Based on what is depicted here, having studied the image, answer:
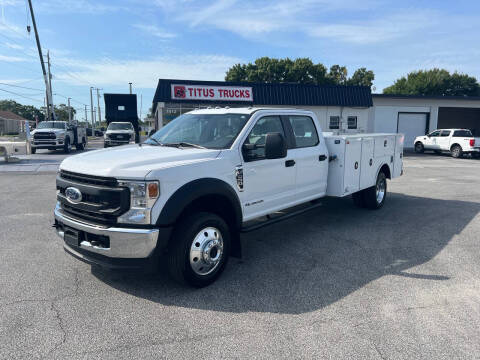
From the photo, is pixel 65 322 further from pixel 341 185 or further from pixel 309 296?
pixel 341 185

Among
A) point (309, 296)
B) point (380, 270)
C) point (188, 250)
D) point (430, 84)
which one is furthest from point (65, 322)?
point (430, 84)

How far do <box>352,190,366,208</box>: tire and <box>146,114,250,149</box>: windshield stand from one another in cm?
376

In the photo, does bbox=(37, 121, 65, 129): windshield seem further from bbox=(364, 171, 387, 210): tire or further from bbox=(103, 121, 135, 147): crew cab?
bbox=(364, 171, 387, 210): tire

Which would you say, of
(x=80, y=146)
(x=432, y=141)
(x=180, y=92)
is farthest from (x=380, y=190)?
(x=80, y=146)

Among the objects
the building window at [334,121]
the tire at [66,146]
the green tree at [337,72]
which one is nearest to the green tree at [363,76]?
the green tree at [337,72]

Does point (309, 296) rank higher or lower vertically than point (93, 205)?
lower

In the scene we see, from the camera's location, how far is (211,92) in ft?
75.6

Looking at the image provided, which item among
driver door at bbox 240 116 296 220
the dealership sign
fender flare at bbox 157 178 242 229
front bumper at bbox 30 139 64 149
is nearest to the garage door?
the dealership sign

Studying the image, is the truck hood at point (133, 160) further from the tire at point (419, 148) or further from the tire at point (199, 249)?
the tire at point (419, 148)

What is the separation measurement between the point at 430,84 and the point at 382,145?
6039cm

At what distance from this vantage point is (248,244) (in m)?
5.45

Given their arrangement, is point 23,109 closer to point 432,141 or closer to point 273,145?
point 432,141

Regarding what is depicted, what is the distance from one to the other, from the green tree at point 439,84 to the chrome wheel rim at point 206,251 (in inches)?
2523

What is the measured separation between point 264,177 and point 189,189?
51.4 inches
